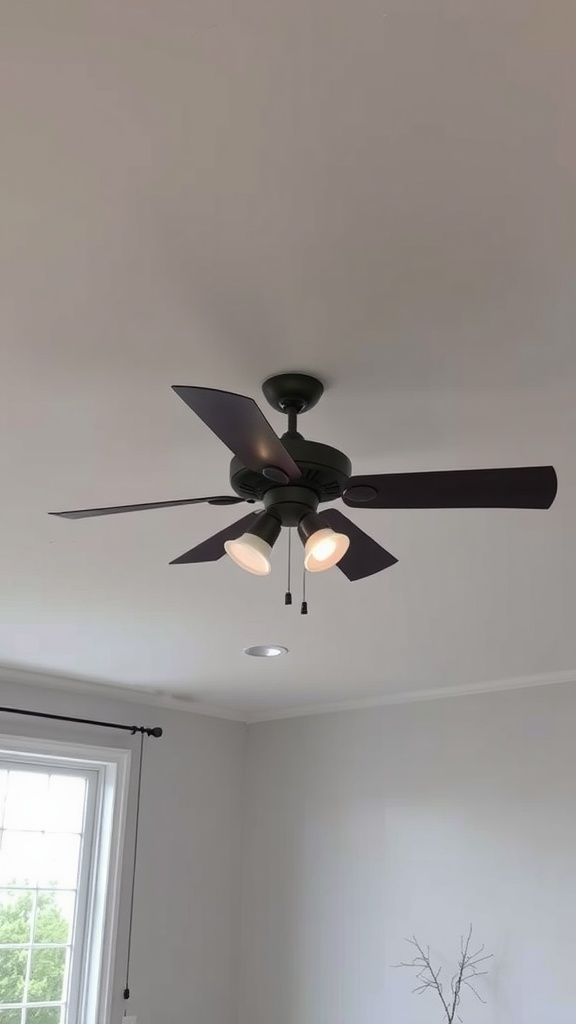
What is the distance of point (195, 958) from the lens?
4.30 meters

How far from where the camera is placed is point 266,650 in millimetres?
3461

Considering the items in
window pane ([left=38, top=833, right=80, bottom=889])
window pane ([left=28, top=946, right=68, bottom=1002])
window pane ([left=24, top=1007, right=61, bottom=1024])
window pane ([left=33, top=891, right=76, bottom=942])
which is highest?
window pane ([left=38, top=833, right=80, bottom=889])

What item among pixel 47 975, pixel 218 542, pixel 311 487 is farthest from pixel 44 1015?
Result: pixel 311 487

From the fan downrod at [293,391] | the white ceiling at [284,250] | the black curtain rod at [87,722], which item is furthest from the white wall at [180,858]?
the fan downrod at [293,391]

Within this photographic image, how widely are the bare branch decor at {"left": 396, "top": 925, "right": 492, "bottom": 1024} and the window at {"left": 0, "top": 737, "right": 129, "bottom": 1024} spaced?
1338 millimetres

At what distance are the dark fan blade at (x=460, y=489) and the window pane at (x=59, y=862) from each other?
3.05 meters

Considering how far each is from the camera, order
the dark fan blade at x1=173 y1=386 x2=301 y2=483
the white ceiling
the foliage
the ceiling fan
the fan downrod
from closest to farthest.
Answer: the white ceiling
the dark fan blade at x1=173 y1=386 x2=301 y2=483
the ceiling fan
the fan downrod
the foliage

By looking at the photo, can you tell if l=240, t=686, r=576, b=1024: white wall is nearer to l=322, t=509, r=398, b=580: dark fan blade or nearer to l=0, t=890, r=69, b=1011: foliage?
l=0, t=890, r=69, b=1011: foliage

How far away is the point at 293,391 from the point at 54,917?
3.16 meters

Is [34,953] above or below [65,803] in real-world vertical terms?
below

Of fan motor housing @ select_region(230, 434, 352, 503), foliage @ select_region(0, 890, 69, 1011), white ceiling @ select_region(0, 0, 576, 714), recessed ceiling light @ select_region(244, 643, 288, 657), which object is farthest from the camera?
foliage @ select_region(0, 890, 69, 1011)

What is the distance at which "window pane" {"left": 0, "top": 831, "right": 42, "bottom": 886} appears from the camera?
12.6ft

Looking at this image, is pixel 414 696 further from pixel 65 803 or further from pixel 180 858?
pixel 65 803

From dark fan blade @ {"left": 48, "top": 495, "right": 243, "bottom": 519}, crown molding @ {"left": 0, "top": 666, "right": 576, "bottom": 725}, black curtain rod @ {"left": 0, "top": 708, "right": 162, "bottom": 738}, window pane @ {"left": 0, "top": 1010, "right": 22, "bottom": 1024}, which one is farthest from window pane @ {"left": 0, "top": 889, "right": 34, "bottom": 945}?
dark fan blade @ {"left": 48, "top": 495, "right": 243, "bottom": 519}
